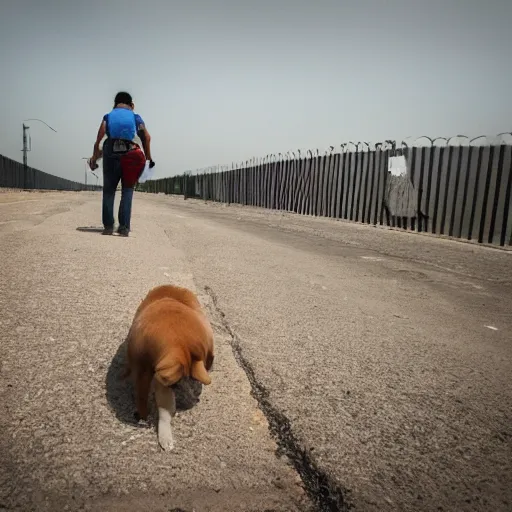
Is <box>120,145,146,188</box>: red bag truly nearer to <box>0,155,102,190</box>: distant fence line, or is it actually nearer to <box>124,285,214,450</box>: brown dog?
<box>124,285,214,450</box>: brown dog

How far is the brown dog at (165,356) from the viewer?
1.02 metres

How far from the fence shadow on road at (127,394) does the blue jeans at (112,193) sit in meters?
2.97

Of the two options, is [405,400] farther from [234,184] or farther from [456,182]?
[234,184]

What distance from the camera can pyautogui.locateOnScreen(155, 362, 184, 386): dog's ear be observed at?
1000mm

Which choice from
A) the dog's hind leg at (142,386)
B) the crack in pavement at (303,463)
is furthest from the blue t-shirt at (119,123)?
the dog's hind leg at (142,386)

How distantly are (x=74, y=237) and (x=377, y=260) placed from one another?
10.5 ft

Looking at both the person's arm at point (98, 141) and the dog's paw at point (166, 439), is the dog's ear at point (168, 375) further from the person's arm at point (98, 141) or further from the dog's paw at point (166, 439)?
the person's arm at point (98, 141)

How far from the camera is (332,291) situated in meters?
2.70

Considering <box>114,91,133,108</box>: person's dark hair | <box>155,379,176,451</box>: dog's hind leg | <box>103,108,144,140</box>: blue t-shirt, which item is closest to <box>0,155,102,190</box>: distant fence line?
<box>114,91,133,108</box>: person's dark hair

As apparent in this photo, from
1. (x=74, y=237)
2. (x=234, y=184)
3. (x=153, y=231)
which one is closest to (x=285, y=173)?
Result: (x=234, y=184)

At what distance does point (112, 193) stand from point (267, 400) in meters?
3.54

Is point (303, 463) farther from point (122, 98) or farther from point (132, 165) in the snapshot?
point (122, 98)

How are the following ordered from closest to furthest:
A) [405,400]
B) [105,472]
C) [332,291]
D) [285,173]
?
[105,472] < [405,400] < [332,291] < [285,173]

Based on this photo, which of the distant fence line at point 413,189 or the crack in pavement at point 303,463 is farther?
the distant fence line at point 413,189
